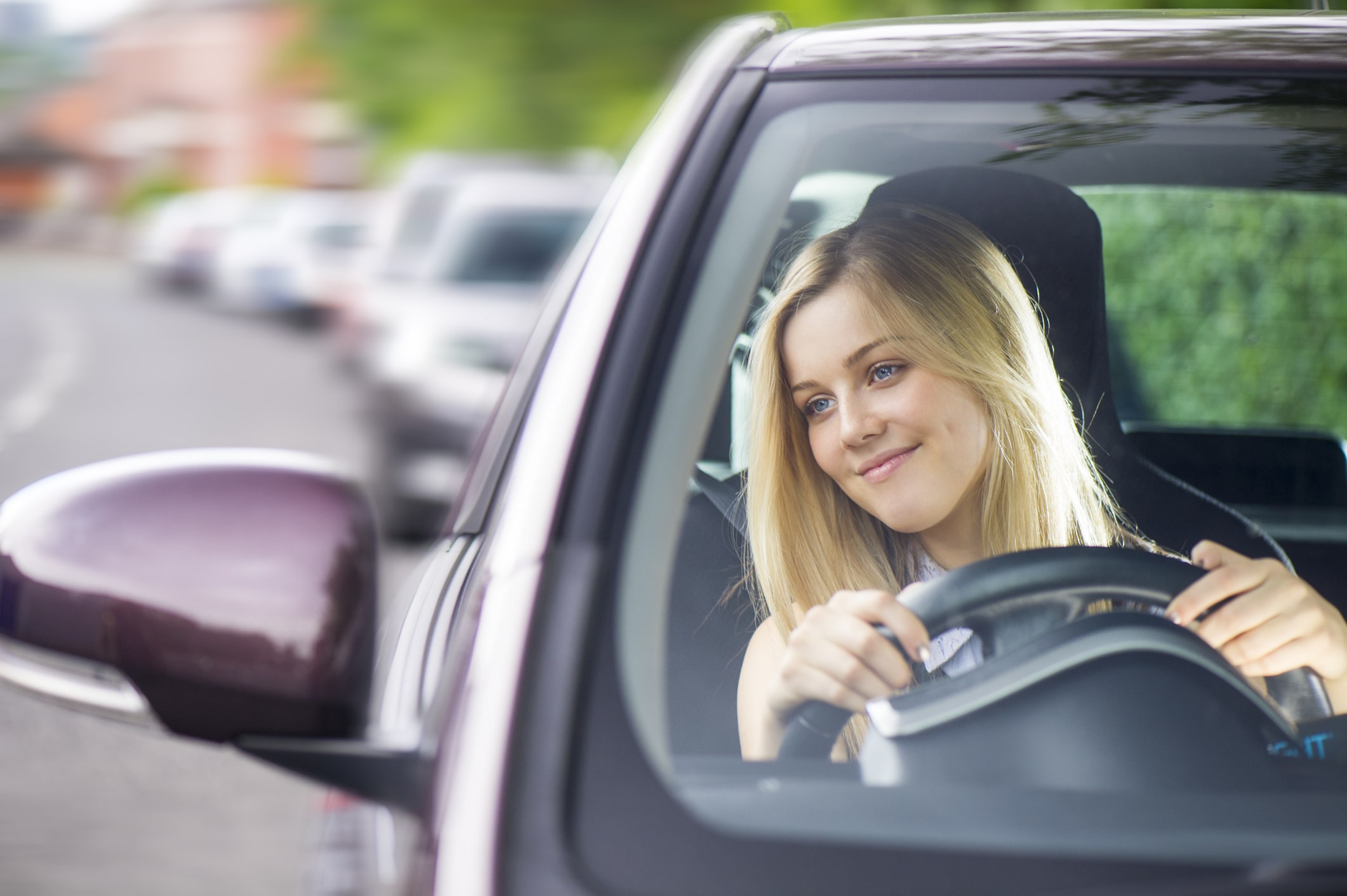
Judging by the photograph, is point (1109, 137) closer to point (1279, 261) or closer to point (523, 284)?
point (1279, 261)

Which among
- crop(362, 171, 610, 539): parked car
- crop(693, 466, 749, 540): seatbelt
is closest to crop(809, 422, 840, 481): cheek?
crop(693, 466, 749, 540): seatbelt

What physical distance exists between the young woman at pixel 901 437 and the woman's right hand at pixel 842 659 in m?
0.06

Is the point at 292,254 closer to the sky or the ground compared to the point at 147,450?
closer to the ground

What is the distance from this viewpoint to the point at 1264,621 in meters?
1.32

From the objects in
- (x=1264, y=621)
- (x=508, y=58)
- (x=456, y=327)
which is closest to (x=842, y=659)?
(x=1264, y=621)

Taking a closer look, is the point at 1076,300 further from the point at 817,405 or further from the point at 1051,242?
the point at 817,405

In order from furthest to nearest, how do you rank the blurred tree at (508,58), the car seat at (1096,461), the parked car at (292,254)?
the parked car at (292,254) → the blurred tree at (508,58) → the car seat at (1096,461)

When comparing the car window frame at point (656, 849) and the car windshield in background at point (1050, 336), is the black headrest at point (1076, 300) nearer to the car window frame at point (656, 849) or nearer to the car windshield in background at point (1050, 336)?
the car windshield in background at point (1050, 336)

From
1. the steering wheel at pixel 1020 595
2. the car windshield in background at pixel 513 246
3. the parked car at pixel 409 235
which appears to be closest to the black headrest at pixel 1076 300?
the steering wheel at pixel 1020 595

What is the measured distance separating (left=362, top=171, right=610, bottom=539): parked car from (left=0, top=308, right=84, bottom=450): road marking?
4.77 m

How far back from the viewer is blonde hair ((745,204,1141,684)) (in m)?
1.42

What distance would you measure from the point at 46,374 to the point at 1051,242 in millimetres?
15878

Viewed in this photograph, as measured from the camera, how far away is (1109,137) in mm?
1508

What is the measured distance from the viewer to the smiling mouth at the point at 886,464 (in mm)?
1427
